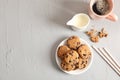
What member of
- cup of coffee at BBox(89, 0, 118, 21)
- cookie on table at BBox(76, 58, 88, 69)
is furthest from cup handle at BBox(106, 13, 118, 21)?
cookie on table at BBox(76, 58, 88, 69)

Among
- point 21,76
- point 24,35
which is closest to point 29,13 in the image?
point 24,35

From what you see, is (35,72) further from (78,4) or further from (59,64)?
(78,4)

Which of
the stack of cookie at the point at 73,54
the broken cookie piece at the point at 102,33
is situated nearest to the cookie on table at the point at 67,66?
the stack of cookie at the point at 73,54

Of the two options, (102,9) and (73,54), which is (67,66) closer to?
(73,54)

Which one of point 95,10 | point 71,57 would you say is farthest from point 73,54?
point 95,10

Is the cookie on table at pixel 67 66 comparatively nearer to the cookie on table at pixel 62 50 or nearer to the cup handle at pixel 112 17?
the cookie on table at pixel 62 50

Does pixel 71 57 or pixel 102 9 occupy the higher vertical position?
pixel 102 9

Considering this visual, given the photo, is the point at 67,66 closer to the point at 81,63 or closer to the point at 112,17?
the point at 81,63
